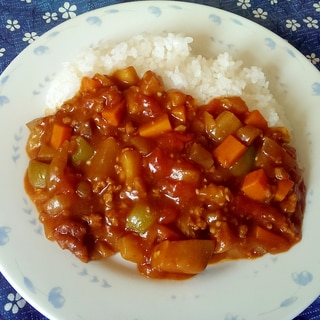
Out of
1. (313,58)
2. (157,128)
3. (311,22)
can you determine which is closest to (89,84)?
(157,128)

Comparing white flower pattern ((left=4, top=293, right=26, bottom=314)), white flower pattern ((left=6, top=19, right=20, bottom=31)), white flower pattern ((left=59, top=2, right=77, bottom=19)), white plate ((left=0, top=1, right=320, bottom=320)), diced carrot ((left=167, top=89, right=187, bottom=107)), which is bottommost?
white flower pattern ((left=4, top=293, right=26, bottom=314))

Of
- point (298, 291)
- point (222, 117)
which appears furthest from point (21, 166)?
point (298, 291)

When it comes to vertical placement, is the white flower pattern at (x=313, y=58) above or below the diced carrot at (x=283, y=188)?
above

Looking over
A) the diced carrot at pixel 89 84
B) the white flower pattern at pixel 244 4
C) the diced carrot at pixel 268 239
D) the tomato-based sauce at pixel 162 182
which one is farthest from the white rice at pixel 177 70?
the white flower pattern at pixel 244 4

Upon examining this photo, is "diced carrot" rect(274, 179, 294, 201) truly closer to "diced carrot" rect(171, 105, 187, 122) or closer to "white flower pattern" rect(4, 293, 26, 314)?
"diced carrot" rect(171, 105, 187, 122)

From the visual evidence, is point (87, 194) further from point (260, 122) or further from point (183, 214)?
point (260, 122)

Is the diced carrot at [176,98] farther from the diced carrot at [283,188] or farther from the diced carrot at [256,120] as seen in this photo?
the diced carrot at [283,188]

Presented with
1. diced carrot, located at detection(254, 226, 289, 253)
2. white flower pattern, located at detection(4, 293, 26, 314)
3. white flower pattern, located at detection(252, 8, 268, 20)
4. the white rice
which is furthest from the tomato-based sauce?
white flower pattern, located at detection(252, 8, 268, 20)

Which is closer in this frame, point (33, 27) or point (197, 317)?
point (197, 317)
